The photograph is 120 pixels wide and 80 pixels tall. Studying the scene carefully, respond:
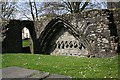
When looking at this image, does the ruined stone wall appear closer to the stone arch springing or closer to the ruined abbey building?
the ruined abbey building

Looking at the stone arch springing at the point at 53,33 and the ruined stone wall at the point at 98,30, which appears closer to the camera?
the ruined stone wall at the point at 98,30

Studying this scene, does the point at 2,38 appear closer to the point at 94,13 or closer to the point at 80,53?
the point at 80,53

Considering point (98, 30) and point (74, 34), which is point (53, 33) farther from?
point (98, 30)

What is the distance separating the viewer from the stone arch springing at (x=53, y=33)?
15.3 metres

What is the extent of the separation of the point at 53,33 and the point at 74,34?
3.00 metres

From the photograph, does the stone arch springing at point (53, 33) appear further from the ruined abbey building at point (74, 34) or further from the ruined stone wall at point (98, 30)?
Answer: the ruined stone wall at point (98, 30)

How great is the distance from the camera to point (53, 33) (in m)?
18.1

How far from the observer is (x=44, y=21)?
60.0 feet

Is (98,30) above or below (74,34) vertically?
above

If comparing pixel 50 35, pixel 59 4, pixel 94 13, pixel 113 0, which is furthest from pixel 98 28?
pixel 59 4

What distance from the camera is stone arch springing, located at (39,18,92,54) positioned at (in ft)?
50.2

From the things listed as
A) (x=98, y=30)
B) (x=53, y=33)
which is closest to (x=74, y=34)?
(x=98, y=30)

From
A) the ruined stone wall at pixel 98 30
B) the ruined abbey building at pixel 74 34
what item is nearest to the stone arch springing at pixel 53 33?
the ruined abbey building at pixel 74 34

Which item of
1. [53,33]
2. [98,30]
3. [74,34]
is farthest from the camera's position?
[53,33]
